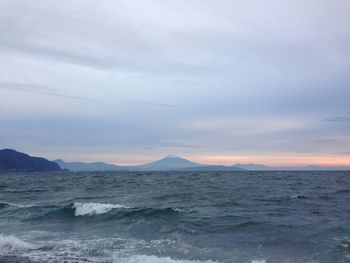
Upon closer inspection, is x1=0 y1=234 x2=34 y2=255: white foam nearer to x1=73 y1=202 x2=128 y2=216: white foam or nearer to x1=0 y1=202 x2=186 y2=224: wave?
x1=0 y1=202 x2=186 y2=224: wave

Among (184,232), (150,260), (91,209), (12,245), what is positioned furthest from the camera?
(91,209)

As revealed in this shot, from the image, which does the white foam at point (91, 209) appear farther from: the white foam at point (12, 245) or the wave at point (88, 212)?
the white foam at point (12, 245)

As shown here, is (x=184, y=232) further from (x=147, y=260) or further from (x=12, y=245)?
(x=12, y=245)

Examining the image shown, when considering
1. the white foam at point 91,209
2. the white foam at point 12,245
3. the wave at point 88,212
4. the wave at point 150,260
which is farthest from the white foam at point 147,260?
the white foam at point 91,209

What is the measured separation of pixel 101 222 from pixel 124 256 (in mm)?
9160

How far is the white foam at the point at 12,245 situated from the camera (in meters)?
17.6

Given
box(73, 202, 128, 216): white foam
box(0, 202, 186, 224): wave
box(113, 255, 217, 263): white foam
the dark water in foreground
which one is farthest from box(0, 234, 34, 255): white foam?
box(73, 202, 128, 216): white foam

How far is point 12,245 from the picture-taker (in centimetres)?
1841

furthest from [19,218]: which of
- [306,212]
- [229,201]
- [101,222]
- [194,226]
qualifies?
[306,212]

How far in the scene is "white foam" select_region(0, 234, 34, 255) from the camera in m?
17.6

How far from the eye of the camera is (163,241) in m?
19.7

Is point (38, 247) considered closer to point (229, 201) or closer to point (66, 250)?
point (66, 250)

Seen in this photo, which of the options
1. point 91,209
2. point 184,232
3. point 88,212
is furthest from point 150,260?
point 91,209

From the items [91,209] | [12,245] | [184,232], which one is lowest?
[12,245]
